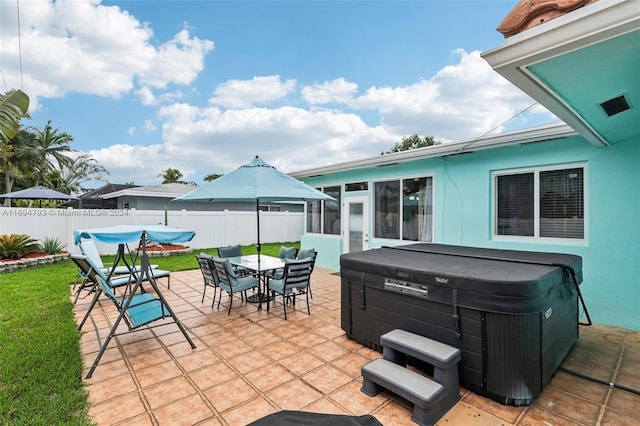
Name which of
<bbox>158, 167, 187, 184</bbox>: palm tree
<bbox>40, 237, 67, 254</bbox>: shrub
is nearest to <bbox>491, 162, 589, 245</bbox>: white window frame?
<bbox>40, 237, 67, 254</bbox>: shrub

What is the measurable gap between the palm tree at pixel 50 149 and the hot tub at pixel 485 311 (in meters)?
29.3

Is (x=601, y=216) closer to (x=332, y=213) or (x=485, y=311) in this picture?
(x=485, y=311)

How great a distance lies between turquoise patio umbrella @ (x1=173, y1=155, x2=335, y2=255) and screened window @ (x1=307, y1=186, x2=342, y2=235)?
3651 mm

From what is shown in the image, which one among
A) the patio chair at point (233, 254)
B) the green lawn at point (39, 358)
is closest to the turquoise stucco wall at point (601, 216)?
the patio chair at point (233, 254)

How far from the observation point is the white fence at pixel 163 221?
9984mm

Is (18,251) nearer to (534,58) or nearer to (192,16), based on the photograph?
(192,16)

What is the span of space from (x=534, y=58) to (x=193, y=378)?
417 centimetres

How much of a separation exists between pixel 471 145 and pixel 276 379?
5078mm

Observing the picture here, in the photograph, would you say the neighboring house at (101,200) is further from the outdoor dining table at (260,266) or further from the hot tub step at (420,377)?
the hot tub step at (420,377)

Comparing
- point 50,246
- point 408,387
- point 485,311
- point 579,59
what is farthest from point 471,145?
point 50,246

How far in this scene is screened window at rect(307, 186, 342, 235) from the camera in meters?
9.15

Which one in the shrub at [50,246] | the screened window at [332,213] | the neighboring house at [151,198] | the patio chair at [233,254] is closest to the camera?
the patio chair at [233,254]

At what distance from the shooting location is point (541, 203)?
524cm

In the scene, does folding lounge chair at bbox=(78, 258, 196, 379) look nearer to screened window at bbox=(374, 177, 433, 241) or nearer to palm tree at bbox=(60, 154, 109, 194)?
screened window at bbox=(374, 177, 433, 241)
